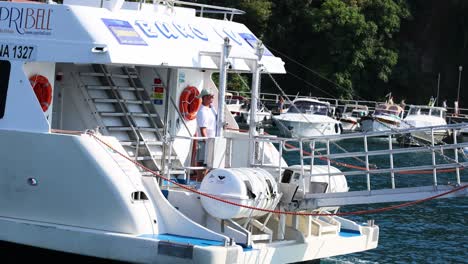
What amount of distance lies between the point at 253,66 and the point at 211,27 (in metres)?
1.01

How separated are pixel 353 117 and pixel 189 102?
4651 cm

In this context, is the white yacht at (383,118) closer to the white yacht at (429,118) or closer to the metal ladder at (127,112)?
the white yacht at (429,118)

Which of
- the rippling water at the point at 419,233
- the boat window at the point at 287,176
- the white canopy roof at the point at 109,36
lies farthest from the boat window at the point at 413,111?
the boat window at the point at 287,176

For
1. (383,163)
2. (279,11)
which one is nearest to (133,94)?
(383,163)

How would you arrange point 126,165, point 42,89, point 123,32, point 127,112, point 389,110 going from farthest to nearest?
1. point 389,110
2. point 127,112
3. point 42,89
4. point 123,32
5. point 126,165

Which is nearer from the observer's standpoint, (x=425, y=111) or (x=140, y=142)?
(x=140, y=142)

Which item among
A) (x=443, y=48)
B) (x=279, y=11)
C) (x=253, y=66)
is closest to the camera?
(x=253, y=66)

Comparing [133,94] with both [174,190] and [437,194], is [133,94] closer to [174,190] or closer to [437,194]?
[174,190]

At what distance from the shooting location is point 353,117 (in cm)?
6219

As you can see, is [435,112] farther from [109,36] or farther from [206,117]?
[109,36]

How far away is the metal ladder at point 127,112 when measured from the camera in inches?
602

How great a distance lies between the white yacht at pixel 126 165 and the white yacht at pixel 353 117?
145 feet

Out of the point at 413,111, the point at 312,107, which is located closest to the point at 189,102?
the point at 312,107

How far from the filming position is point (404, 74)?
6800 cm
